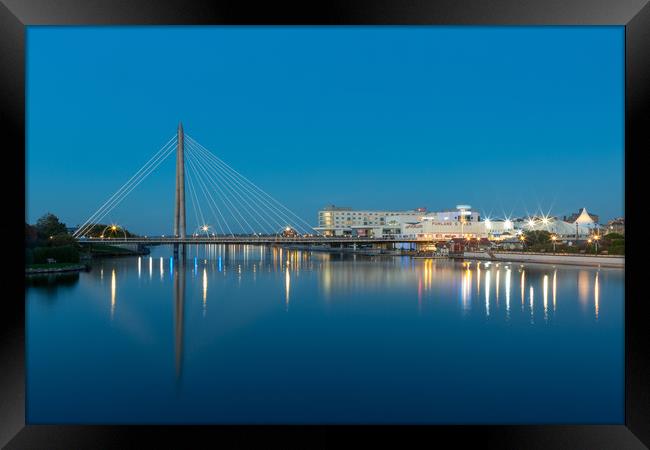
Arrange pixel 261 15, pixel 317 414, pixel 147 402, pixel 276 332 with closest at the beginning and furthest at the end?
pixel 261 15 < pixel 317 414 < pixel 147 402 < pixel 276 332

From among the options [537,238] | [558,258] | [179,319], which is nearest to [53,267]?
[179,319]

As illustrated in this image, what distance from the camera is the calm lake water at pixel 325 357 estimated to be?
140 inches

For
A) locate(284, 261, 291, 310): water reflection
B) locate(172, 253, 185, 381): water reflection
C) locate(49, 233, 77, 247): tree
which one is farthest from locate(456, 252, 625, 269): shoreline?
locate(49, 233, 77, 247): tree

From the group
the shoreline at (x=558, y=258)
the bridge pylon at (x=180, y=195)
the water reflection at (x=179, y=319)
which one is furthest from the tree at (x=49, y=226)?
the shoreline at (x=558, y=258)

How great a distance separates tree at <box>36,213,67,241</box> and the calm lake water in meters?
10.1

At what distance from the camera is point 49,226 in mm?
20547

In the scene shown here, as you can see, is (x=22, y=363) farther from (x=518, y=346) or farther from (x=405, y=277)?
(x=405, y=277)

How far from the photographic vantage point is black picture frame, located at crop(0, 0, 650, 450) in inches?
76.8

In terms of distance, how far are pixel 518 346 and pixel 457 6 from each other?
4.61 meters

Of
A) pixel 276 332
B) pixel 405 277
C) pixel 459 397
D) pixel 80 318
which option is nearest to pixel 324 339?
pixel 276 332

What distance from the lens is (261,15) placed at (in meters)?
2.12

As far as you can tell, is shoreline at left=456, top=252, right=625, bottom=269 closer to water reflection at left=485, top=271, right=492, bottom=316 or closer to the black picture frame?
water reflection at left=485, top=271, right=492, bottom=316

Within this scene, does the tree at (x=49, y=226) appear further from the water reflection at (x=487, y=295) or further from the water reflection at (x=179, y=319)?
the water reflection at (x=487, y=295)

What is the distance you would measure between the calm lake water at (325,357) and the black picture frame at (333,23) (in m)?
1.39
